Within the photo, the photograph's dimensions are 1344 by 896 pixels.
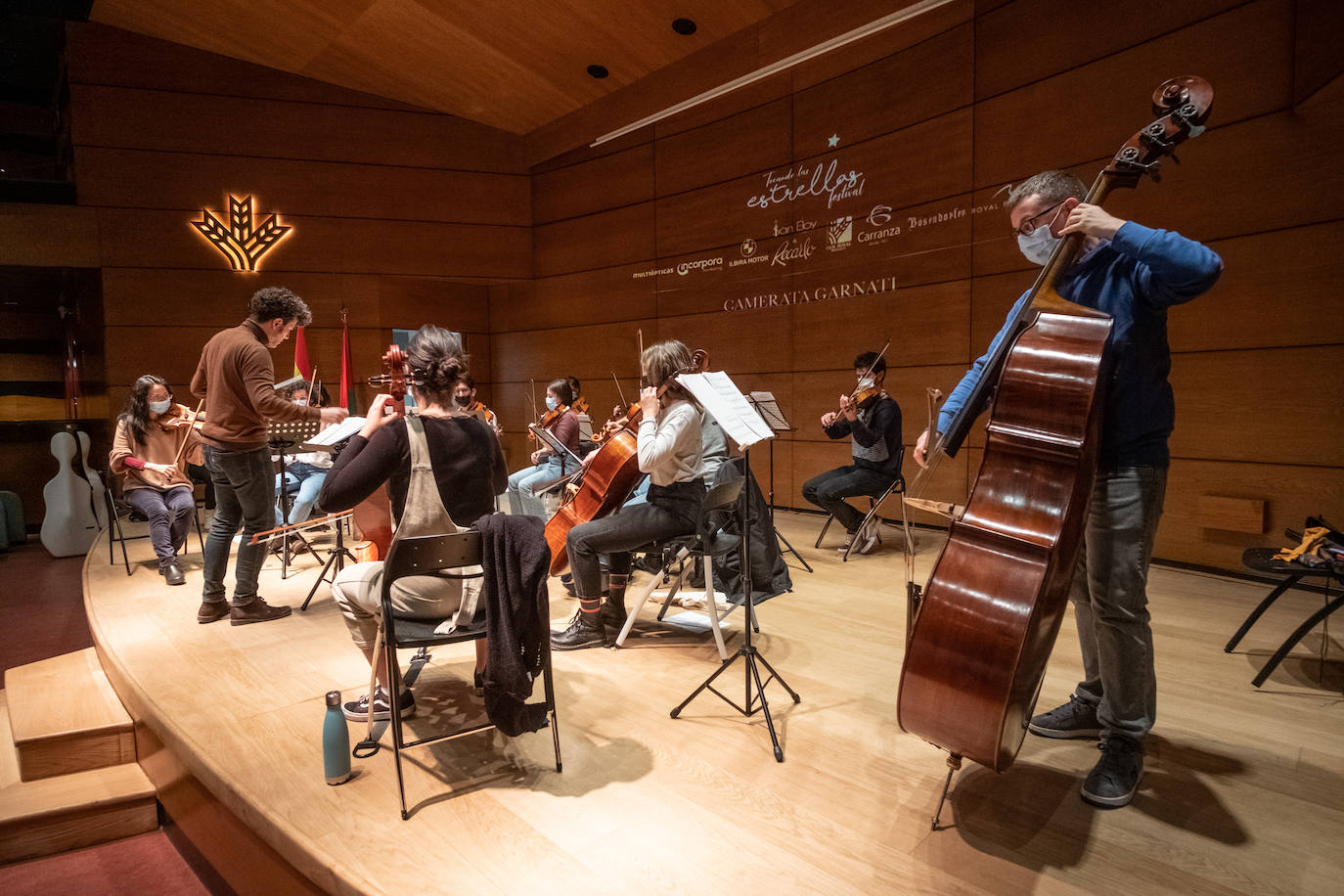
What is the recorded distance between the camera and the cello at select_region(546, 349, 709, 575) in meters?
3.21

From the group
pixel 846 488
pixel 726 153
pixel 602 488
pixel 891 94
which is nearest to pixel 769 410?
pixel 846 488

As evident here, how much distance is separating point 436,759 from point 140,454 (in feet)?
→ 11.8

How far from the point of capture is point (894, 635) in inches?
120

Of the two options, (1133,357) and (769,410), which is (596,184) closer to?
(769,410)

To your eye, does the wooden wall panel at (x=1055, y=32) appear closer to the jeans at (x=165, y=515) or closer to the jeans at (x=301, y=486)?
the jeans at (x=301, y=486)

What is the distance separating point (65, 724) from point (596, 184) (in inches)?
234

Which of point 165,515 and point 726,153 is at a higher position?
point 726,153

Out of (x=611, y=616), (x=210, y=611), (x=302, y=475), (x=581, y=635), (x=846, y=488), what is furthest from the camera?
(x=302, y=475)

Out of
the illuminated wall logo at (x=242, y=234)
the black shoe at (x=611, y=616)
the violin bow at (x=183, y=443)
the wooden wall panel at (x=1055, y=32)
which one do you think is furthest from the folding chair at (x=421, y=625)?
the illuminated wall logo at (x=242, y=234)

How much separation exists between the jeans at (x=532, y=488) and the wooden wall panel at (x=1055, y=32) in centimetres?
370

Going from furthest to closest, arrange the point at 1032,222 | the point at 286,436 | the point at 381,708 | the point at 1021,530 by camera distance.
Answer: the point at 286,436 < the point at 381,708 < the point at 1032,222 < the point at 1021,530

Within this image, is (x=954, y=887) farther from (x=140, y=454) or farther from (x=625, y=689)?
(x=140, y=454)

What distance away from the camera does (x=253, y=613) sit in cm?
344

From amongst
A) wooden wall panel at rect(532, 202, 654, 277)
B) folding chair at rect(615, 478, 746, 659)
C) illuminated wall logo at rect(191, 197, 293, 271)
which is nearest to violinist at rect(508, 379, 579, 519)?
folding chair at rect(615, 478, 746, 659)
